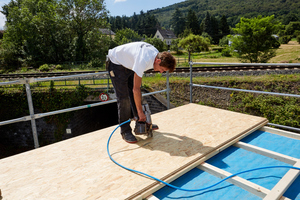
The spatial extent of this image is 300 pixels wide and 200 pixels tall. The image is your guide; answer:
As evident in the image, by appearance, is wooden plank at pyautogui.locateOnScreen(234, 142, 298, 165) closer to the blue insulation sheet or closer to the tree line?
the blue insulation sheet

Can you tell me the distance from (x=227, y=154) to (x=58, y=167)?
6.67 feet

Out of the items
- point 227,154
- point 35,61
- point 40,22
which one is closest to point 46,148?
point 227,154

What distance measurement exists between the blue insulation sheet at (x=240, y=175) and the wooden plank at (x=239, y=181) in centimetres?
4

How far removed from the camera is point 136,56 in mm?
2416

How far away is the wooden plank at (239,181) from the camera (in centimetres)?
177

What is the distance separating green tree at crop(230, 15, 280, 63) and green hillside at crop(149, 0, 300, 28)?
6579 cm

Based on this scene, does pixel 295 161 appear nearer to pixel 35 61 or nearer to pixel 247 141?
pixel 247 141

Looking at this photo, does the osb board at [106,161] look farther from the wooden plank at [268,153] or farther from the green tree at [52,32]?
the green tree at [52,32]

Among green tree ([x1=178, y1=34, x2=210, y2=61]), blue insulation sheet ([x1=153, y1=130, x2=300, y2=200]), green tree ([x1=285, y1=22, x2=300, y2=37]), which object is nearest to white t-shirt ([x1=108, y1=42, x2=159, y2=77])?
blue insulation sheet ([x1=153, y1=130, x2=300, y2=200])

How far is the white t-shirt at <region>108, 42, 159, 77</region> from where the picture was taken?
7.72ft

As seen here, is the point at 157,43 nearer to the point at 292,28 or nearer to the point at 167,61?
the point at 292,28

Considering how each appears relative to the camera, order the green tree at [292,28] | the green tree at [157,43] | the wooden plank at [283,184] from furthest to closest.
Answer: the green tree at [292,28] → the green tree at [157,43] → the wooden plank at [283,184]

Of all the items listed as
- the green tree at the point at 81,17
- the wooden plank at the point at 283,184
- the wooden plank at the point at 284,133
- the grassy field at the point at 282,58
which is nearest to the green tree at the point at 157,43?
the grassy field at the point at 282,58

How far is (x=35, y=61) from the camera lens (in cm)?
2794
